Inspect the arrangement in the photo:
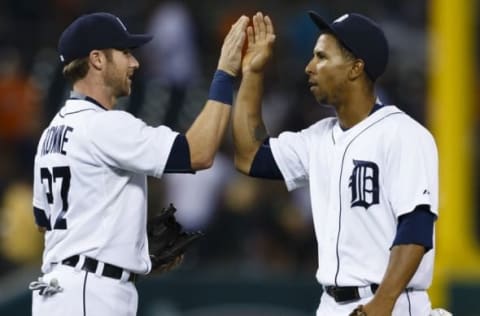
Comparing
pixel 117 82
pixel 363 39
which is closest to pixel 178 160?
pixel 117 82

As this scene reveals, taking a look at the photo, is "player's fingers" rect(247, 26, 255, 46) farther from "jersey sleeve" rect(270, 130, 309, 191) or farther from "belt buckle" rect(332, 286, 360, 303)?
"belt buckle" rect(332, 286, 360, 303)

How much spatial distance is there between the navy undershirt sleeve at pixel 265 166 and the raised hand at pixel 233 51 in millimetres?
362

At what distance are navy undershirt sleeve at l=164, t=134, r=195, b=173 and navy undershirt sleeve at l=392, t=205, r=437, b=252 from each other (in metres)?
0.87

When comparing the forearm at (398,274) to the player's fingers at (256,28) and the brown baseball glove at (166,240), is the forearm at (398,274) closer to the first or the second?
the brown baseball glove at (166,240)

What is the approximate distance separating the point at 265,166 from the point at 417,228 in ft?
2.99

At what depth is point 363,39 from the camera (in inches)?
236

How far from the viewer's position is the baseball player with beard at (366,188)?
18.7 ft

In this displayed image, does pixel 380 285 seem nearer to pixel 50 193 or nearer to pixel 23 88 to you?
pixel 50 193

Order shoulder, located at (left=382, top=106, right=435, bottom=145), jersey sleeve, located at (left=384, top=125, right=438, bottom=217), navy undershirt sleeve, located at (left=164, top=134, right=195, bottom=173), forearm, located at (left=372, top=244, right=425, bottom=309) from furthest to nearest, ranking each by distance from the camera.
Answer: navy undershirt sleeve, located at (left=164, top=134, right=195, bottom=173), shoulder, located at (left=382, top=106, right=435, bottom=145), jersey sleeve, located at (left=384, top=125, right=438, bottom=217), forearm, located at (left=372, top=244, right=425, bottom=309)

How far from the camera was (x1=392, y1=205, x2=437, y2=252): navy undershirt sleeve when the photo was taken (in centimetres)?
567

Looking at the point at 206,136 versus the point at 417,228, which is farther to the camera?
the point at 206,136

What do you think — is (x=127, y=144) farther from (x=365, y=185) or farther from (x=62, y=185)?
(x=365, y=185)

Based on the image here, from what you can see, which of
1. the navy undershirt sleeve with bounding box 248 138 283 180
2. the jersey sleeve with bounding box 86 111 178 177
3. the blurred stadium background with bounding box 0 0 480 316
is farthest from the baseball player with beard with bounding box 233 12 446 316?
the blurred stadium background with bounding box 0 0 480 316

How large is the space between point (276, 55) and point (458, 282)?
4066 mm
